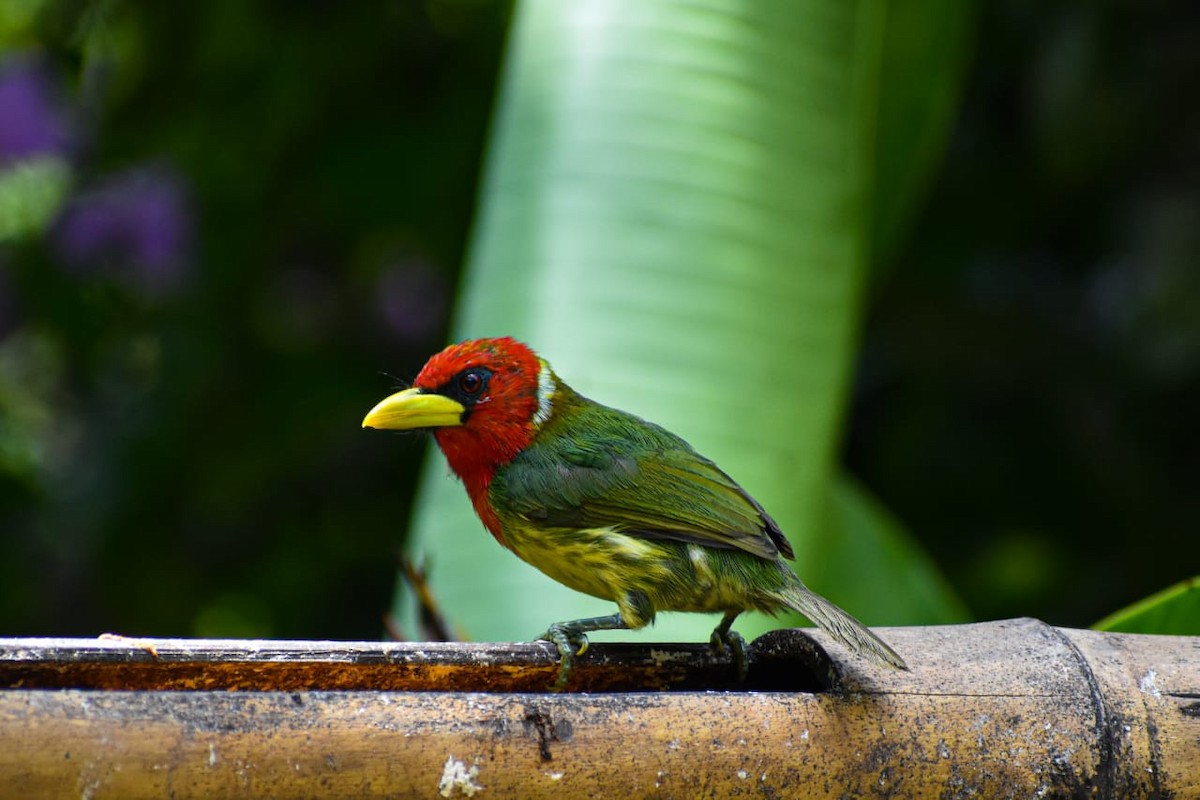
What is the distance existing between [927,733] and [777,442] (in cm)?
98

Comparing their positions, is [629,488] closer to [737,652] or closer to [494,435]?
[494,435]

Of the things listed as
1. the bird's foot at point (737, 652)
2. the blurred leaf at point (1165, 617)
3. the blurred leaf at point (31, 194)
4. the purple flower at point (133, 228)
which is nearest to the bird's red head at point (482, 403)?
the bird's foot at point (737, 652)

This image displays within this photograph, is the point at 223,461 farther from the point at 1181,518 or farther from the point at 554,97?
the point at 1181,518

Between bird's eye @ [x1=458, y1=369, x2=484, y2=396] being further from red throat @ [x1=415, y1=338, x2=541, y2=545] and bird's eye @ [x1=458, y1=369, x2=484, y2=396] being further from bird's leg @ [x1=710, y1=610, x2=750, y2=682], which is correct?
bird's leg @ [x1=710, y1=610, x2=750, y2=682]

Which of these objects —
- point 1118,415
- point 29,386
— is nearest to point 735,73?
point 1118,415

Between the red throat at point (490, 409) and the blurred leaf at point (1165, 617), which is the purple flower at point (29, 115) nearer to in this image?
the red throat at point (490, 409)

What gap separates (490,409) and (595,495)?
287mm

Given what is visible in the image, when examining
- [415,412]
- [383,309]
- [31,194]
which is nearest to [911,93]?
[415,412]

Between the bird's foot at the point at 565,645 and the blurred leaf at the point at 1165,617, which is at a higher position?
the blurred leaf at the point at 1165,617

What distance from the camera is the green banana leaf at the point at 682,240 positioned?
2.51m

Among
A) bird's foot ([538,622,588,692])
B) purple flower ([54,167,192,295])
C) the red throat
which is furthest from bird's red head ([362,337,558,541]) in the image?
purple flower ([54,167,192,295])

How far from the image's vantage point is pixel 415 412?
7.72 ft

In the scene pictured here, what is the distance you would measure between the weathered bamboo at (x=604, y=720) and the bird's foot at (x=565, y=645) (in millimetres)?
21

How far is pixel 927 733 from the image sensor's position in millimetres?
1592
